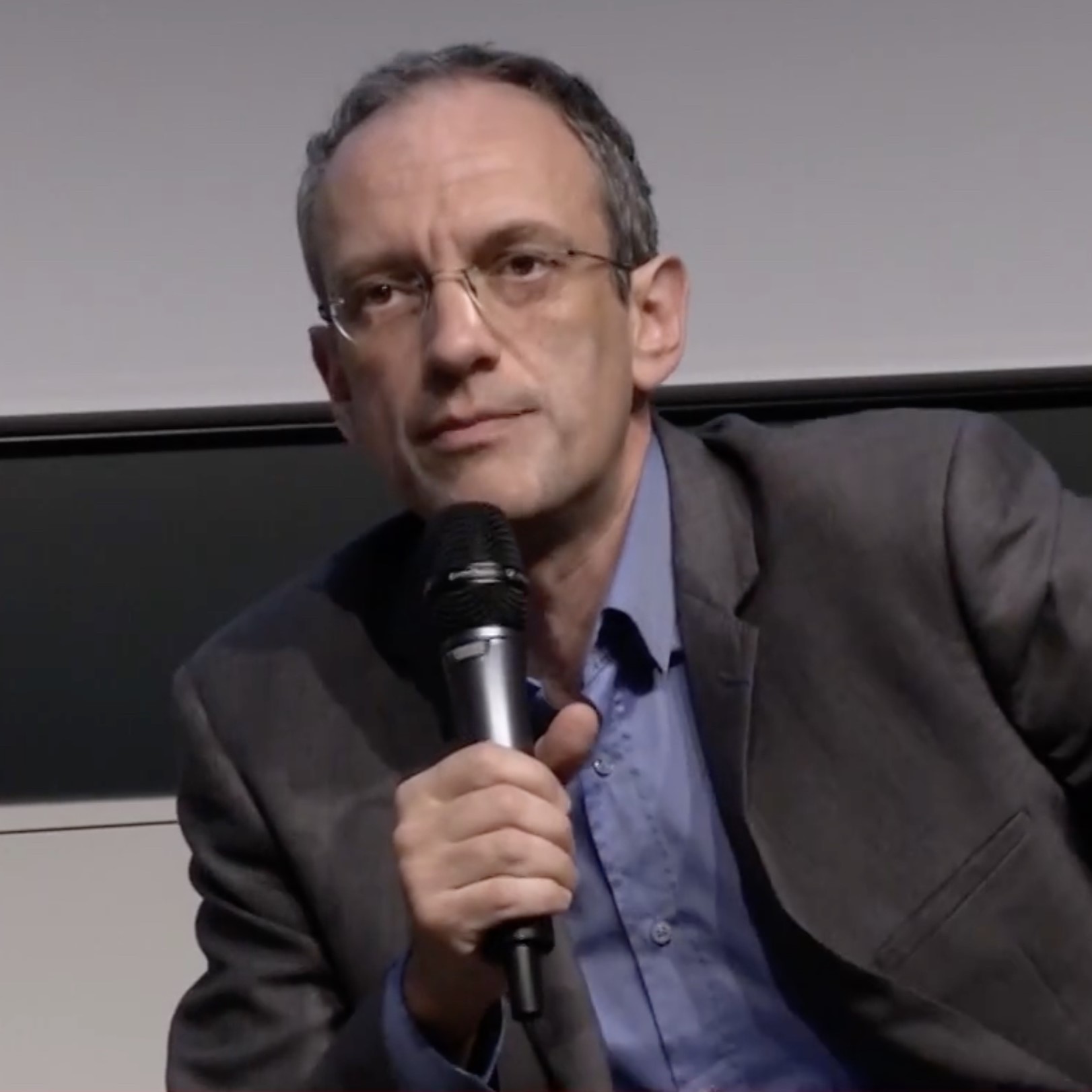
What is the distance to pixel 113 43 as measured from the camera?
1.70 meters

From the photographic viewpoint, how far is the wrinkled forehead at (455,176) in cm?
109

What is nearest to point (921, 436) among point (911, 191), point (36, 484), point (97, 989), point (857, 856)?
point (857, 856)

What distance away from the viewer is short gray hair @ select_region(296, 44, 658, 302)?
117 centimetres

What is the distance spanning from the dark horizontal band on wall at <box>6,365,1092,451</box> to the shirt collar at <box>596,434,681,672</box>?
20.2 inches

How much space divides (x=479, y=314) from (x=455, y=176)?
0.09 metres

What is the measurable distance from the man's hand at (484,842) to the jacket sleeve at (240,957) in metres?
0.23

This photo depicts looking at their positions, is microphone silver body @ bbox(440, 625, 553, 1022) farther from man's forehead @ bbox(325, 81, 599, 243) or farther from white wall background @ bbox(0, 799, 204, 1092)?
white wall background @ bbox(0, 799, 204, 1092)

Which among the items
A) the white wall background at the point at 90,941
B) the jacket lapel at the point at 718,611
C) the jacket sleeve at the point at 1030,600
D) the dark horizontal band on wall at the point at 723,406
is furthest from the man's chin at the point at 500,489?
the white wall background at the point at 90,941

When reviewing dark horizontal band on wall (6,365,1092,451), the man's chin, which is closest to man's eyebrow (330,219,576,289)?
the man's chin

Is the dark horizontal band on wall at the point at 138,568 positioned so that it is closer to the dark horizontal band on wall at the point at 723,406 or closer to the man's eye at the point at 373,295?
the dark horizontal band on wall at the point at 723,406

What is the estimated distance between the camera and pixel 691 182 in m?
1.69

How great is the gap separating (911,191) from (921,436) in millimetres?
631

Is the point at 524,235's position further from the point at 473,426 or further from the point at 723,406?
the point at 723,406

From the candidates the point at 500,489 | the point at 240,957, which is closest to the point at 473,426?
the point at 500,489
